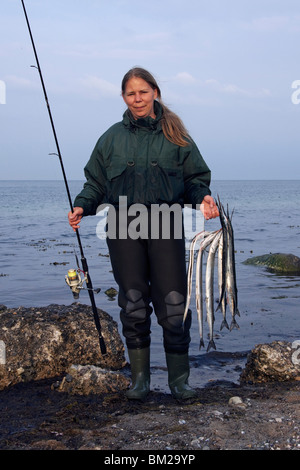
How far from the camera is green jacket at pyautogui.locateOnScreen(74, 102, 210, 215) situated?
13.8 feet

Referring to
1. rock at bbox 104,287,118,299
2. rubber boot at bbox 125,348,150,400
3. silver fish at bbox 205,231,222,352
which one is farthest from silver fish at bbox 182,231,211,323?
rock at bbox 104,287,118,299

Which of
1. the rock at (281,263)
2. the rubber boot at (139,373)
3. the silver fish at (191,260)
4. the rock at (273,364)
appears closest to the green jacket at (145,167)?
the silver fish at (191,260)

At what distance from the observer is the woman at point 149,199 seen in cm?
424

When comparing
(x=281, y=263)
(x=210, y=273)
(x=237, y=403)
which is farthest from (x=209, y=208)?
(x=281, y=263)

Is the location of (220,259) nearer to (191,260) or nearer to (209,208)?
(191,260)

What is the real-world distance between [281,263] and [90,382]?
28.3 feet

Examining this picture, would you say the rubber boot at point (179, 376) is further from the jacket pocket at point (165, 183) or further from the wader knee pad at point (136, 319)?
the jacket pocket at point (165, 183)

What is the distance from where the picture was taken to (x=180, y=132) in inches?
171

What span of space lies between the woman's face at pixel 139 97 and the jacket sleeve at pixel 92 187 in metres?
0.45

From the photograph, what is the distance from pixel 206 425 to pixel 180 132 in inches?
89.5

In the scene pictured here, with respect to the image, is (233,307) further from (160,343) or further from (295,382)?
(160,343)

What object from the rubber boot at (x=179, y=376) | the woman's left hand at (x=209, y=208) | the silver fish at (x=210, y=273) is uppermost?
the woman's left hand at (x=209, y=208)

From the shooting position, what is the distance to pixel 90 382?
477 cm

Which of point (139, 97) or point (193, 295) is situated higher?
point (139, 97)
